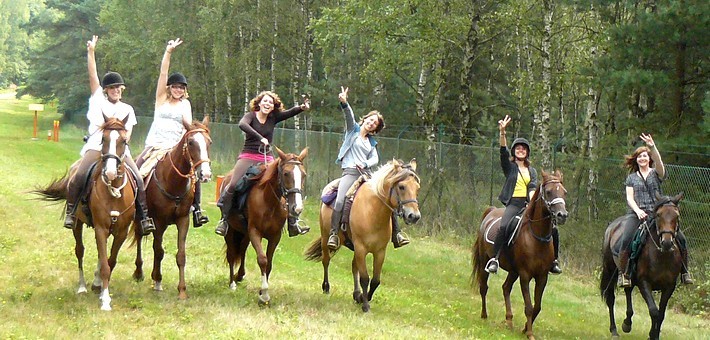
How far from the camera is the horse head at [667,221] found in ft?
36.0

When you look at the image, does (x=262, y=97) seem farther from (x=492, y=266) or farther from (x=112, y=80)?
(x=492, y=266)

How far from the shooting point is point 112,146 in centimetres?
969

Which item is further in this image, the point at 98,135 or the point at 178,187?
the point at 178,187

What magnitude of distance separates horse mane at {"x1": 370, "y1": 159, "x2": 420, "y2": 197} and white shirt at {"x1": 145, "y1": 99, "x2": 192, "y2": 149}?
294 cm

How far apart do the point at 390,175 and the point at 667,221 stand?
Answer: 3815mm

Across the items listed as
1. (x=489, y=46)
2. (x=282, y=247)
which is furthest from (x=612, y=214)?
(x=489, y=46)

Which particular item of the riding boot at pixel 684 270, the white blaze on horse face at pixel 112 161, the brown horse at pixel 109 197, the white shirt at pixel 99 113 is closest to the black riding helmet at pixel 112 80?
the white shirt at pixel 99 113

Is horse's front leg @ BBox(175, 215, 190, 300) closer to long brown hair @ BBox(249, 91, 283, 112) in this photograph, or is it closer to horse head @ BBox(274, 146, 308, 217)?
horse head @ BBox(274, 146, 308, 217)

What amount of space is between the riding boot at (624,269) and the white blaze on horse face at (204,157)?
246 inches

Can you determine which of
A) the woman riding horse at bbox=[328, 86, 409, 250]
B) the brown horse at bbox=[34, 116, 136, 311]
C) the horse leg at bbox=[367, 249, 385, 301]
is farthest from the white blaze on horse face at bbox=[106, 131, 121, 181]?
the horse leg at bbox=[367, 249, 385, 301]

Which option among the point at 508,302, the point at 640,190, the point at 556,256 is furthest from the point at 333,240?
the point at 640,190

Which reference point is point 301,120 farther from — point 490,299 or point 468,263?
point 490,299

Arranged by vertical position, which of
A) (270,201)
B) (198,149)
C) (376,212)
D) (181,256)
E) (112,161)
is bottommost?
(181,256)

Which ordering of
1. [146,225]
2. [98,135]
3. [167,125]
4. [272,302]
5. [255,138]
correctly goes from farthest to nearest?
[167,125] < [255,138] < [272,302] < [146,225] < [98,135]
